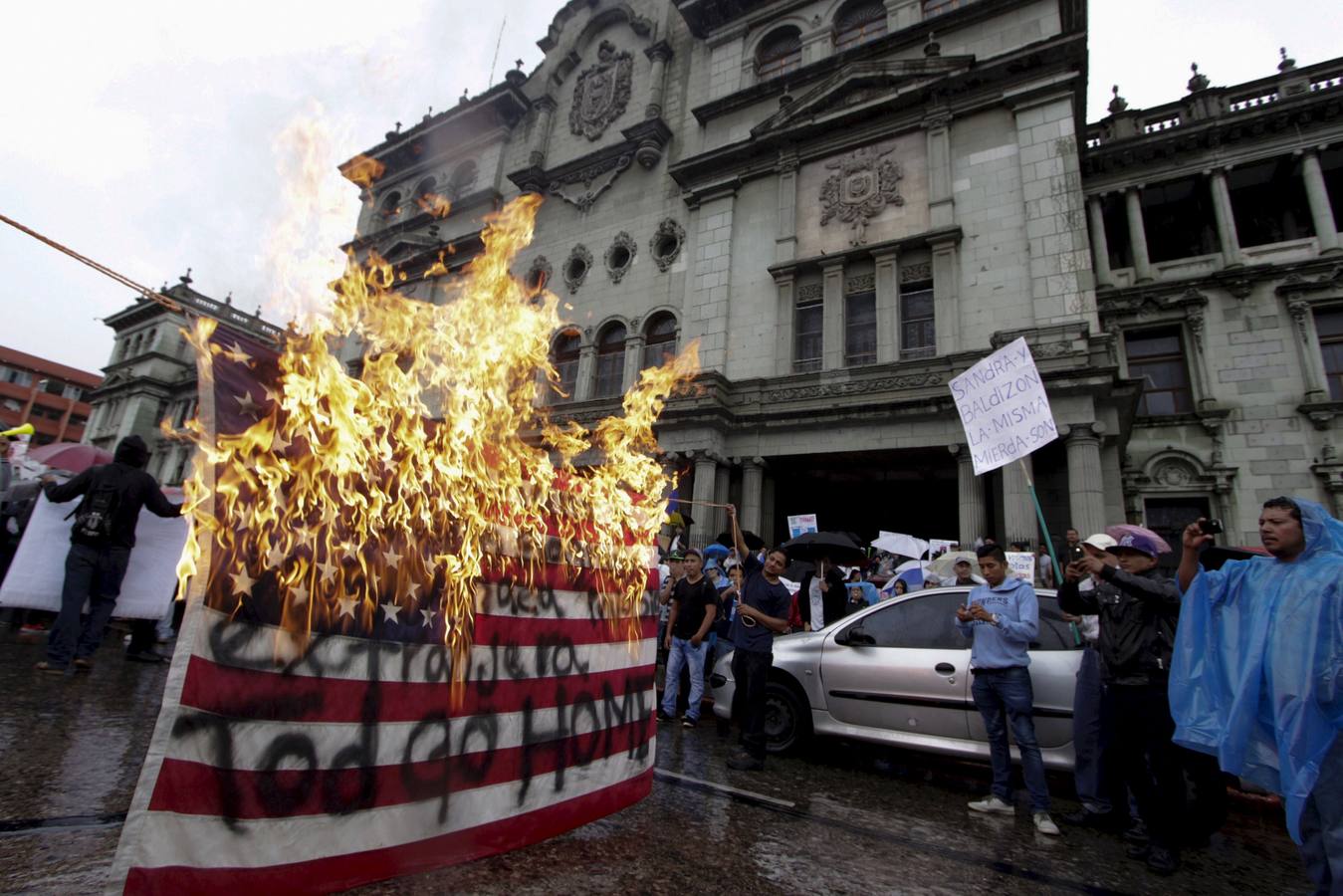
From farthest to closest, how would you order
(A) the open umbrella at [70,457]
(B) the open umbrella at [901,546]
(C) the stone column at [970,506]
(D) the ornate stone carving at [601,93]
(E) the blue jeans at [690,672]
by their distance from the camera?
1. (D) the ornate stone carving at [601,93]
2. (C) the stone column at [970,506]
3. (B) the open umbrella at [901,546]
4. (A) the open umbrella at [70,457]
5. (E) the blue jeans at [690,672]

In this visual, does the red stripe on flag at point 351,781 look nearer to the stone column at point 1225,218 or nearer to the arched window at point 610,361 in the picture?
the arched window at point 610,361

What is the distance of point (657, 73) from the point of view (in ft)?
71.4

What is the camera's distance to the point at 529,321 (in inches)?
204

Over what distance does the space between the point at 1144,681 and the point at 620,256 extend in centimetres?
1891

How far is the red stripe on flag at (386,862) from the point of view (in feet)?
6.02

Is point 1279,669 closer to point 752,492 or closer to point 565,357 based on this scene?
point 752,492

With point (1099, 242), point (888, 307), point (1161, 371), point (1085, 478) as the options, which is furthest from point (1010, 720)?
point (1099, 242)

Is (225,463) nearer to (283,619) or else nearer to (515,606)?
(283,619)

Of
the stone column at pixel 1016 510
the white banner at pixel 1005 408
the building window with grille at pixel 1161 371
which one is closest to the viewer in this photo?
the white banner at pixel 1005 408

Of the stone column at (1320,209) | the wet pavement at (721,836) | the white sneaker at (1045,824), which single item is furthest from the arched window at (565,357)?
the stone column at (1320,209)

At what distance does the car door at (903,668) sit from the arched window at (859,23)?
59.6ft

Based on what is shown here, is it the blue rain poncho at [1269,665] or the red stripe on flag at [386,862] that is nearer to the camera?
the red stripe on flag at [386,862]

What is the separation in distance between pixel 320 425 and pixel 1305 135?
24030 mm

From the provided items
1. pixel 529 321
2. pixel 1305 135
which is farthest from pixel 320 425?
pixel 1305 135
